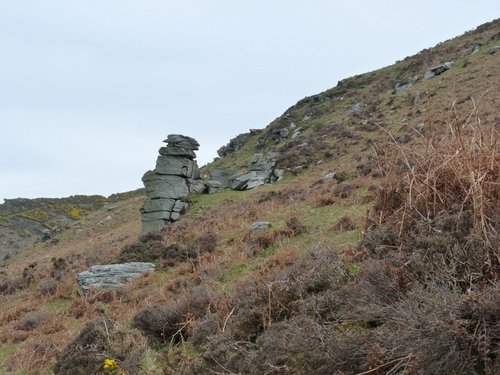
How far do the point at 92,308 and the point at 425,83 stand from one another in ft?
123

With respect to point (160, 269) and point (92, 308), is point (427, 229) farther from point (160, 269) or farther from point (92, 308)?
point (160, 269)

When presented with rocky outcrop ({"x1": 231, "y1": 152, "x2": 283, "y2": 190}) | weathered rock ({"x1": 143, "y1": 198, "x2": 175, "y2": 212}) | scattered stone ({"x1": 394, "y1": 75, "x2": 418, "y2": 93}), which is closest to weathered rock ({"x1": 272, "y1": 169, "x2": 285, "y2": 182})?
rocky outcrop ({"x1": 231, "y1": 152, "x2": 283, "y2": 190})

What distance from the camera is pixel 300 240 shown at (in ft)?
32.5

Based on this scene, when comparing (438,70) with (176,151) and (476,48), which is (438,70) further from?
(176,151)

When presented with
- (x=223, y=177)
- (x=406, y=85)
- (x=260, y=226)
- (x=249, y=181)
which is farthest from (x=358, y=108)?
(x=260, y=226)

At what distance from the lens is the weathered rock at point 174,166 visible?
84.4ft

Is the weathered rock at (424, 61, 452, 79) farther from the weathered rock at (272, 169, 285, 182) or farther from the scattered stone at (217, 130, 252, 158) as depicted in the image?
the scattered stone at (217, 130, 252, 158)

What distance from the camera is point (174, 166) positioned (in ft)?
85.6

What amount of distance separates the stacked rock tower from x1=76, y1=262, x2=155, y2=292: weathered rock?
10.3 m

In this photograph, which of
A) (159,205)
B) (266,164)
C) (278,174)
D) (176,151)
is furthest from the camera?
(266,164)

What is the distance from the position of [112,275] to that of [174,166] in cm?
1516

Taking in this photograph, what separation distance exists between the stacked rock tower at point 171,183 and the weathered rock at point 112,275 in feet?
33.6

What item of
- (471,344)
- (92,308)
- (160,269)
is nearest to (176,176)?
(160,269)

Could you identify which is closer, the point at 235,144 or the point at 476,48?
the point at 476,48
